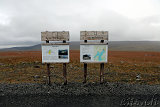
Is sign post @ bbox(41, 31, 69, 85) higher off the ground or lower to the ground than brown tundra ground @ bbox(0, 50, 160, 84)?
A: higher

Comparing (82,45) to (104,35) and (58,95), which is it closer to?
(104,35)

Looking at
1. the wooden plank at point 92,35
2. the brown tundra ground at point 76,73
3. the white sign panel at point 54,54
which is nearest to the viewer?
the wooden plank at point 92,35

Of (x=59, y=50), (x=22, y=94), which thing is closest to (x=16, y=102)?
(x=22, y=94)

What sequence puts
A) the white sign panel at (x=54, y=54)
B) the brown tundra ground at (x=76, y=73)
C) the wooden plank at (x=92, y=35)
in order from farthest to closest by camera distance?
the brown tundra ground at (x=76, y=73) < the white sign panel at (x=54, y=54) < the wooden plank at (x=92, y=35)

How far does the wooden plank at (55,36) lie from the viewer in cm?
809

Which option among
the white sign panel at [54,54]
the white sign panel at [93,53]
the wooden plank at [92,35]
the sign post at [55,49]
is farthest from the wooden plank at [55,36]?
the white sign panel at [93,53]

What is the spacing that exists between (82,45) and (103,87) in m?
2.89

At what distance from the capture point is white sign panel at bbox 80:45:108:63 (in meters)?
8.13

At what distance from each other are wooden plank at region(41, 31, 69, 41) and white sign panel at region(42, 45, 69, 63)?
49 cm

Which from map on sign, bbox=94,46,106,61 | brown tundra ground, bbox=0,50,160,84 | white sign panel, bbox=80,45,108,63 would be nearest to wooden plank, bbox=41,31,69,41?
white sign panel, bbox=80,45,108,63

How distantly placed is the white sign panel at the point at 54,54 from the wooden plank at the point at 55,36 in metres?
0.49

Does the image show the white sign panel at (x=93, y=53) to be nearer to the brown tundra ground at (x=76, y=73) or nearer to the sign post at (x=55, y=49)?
the sign post at (x=55, y=49)

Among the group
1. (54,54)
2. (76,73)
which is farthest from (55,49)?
(76,73)

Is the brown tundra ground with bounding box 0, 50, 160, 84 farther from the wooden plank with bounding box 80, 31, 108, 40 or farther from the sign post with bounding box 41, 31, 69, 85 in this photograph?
the wooden plank with bounding box 80, 31, 108, 40
